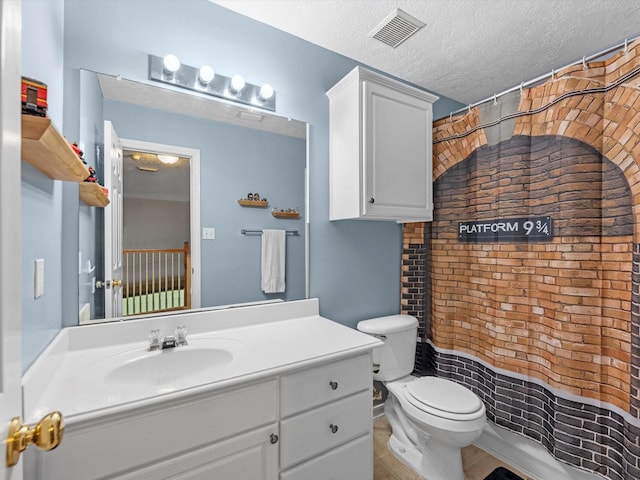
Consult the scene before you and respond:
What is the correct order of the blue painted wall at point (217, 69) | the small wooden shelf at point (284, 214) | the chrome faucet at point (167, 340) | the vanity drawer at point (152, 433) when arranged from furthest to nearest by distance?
the small wooden shelf at point (284, 214) → the chrome faucet at point (167, 340) → the blue painted wall at point (217, 69) → the vanity drawer at point (152, 433)

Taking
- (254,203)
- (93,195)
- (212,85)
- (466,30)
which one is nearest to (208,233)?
(254,203)

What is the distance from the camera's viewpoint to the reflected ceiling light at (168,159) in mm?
1478

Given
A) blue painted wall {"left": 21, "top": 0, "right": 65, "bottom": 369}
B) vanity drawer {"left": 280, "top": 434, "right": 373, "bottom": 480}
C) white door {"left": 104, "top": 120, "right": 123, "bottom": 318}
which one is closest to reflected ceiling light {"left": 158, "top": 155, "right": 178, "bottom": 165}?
white door {"left": 104, "top": 120, "right": 123, "bottom": 318}

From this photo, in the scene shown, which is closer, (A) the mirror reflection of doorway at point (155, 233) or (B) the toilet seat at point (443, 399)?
(A) the mirror reflection of doorway at point (155, 233)

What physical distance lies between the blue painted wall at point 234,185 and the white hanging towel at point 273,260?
34 mm

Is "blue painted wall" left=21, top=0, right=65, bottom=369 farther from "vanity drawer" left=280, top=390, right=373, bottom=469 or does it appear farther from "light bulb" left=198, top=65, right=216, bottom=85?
"vanity drawer" left=280, top=390, right=373, bottom=469

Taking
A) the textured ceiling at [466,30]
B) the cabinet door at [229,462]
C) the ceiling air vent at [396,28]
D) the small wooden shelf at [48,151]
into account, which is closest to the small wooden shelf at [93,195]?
the small wooden shelf at [48,151]

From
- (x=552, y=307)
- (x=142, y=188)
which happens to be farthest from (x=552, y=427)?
(x=142, y=188)

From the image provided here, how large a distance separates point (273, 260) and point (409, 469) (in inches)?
55.1

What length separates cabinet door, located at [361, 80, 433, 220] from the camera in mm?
1740

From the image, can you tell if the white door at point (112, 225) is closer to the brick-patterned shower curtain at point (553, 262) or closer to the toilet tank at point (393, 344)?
the toilet tank at point (393, 344)

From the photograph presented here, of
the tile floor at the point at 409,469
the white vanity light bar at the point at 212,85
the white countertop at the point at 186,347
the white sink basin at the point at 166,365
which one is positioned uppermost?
the white vanity light bar at the point at 212,85

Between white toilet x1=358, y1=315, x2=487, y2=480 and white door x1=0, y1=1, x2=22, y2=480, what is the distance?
1.60 metres

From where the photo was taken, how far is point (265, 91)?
5.54 feet
